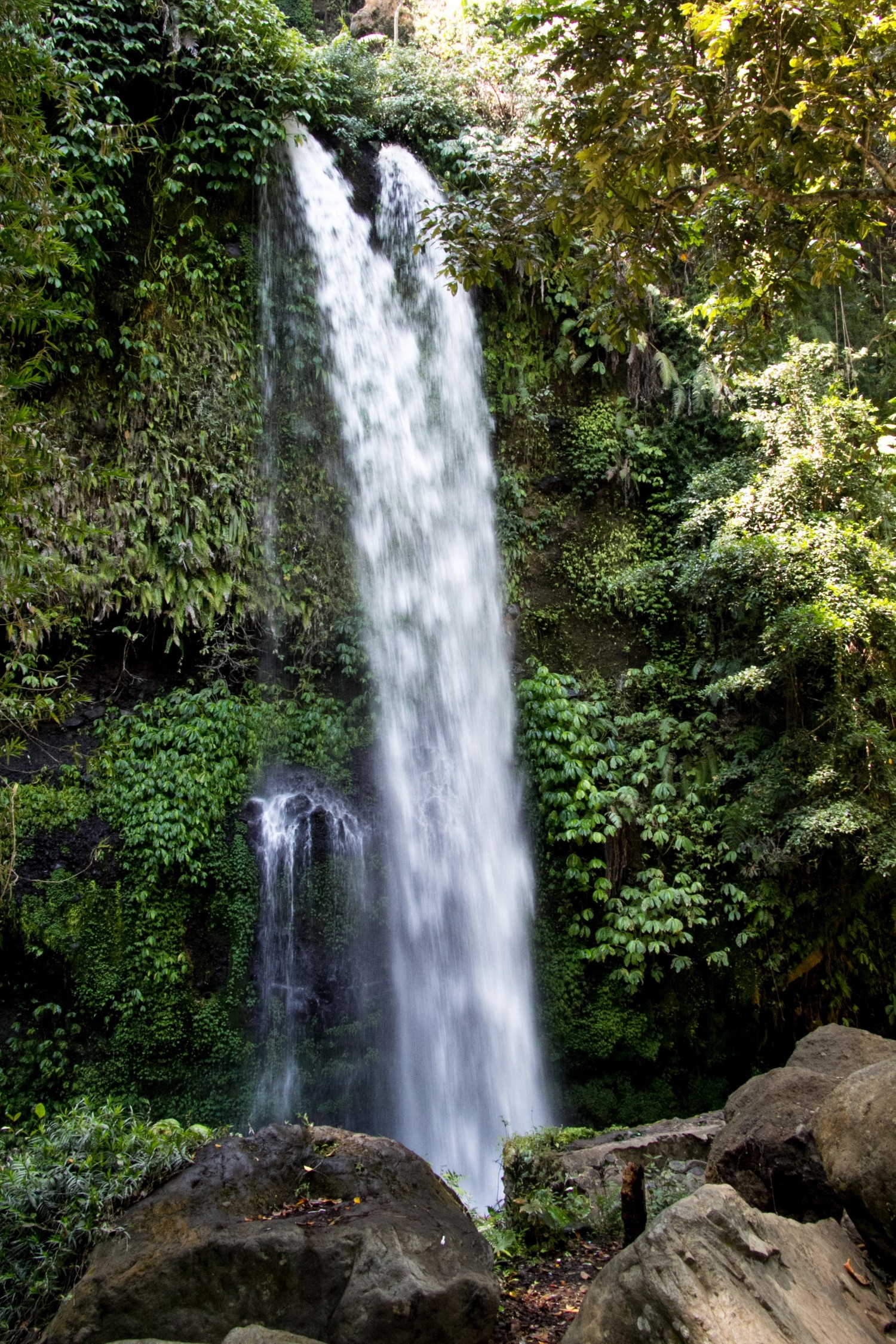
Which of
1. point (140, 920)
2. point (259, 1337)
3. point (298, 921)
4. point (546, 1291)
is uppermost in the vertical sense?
point (140, 920)

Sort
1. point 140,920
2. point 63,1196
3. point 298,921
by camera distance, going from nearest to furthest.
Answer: point 63,1196 → point 140,920 → point 298,921

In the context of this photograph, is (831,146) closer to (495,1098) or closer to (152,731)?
(152,731)

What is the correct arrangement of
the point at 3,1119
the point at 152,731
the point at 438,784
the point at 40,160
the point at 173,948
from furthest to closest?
the point at 438,784, the point at 152,731, the point at 173,948, the point at 3,1119, the point at 40,160

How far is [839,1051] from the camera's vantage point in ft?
15.9

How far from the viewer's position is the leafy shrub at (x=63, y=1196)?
11.2 ft

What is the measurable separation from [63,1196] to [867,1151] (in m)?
3.20

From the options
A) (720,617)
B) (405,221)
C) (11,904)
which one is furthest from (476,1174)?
(405,221)

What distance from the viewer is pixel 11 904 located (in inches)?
285

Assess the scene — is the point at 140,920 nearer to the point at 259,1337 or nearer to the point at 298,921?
the point at 298,921

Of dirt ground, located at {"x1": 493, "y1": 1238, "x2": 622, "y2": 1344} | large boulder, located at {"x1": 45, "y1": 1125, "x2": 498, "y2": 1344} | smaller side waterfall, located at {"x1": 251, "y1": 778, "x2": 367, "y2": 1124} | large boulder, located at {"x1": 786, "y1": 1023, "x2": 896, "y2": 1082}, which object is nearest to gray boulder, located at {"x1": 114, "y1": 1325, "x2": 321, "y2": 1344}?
large boulder, located at {"x1": 45, "y1": 1125, "x2": 498, "y2": 1344}

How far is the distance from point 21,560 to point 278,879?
4277mm

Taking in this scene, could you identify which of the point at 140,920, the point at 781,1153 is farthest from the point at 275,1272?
the point at 140,920

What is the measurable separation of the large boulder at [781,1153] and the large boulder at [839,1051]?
13.0 inches

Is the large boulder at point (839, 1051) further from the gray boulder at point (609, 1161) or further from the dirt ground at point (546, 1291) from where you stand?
the dirt ground at point (546, 1291)
